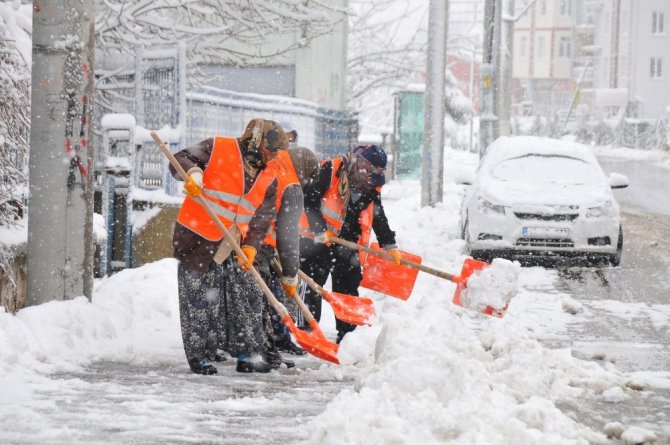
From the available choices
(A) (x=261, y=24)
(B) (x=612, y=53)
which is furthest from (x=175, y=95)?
(B) (x=612, y=53)

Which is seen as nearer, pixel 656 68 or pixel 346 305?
pixel 346 305

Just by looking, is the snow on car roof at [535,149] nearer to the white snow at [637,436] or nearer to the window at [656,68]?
the white snow at [637,436]

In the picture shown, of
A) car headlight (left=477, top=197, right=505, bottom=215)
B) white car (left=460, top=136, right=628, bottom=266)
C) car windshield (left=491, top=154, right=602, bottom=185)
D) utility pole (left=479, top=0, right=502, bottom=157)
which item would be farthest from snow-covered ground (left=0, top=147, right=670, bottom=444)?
utility pole (left=479, top=0, right=502, bottom=157)

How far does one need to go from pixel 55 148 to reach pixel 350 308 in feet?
7.52

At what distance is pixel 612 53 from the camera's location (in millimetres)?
71500

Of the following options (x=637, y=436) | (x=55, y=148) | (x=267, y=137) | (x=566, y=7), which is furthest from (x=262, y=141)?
(x=566, y=7)

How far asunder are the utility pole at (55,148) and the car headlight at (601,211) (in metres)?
7.18

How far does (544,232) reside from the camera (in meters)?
12.8

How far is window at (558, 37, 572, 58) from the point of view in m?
85.5

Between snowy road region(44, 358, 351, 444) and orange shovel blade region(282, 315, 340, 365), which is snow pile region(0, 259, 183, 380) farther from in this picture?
orange shovel blade region(282, 315, 340, 365)

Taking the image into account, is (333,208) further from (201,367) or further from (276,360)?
(201,367)

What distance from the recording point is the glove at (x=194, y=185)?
252 inches

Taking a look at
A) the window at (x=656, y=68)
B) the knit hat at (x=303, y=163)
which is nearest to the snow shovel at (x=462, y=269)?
the knit hat at (x=303, y=163)

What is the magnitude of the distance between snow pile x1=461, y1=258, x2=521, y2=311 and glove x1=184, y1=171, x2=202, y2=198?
2455 millimetres
